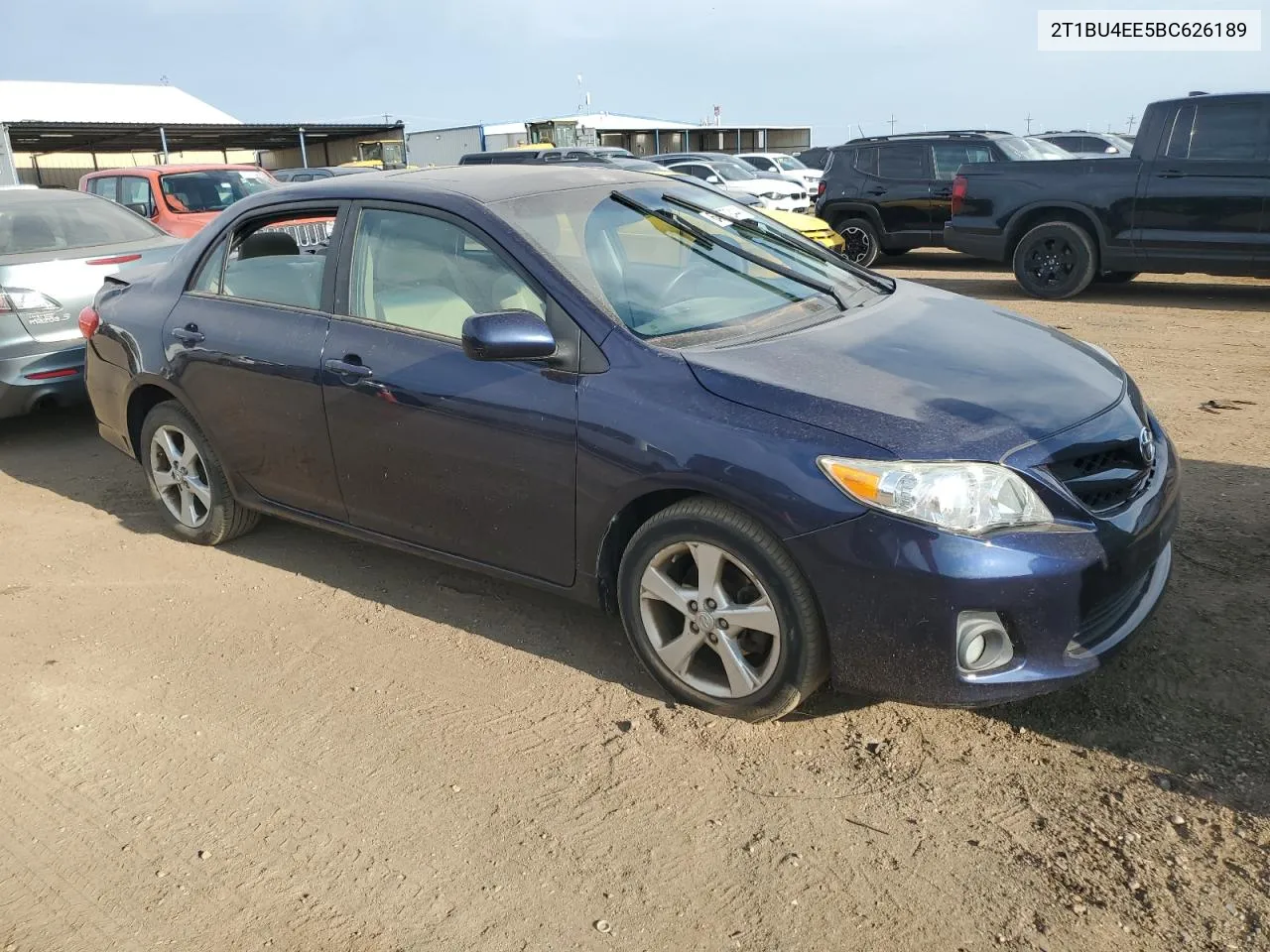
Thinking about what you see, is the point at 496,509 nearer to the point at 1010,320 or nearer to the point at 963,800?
the point at 963,800

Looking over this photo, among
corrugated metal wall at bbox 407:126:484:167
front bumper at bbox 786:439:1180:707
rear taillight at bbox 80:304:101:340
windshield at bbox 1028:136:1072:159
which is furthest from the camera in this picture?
corrugated metal wall at bbox 407:126:484:167

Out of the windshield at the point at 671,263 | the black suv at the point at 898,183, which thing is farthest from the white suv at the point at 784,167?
the windshield at the point at 671,263

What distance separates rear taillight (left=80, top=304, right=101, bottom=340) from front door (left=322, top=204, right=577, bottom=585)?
1.94 m

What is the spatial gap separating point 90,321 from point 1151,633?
502cm

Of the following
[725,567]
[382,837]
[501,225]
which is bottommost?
[382,837]

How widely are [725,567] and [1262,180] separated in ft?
27.4

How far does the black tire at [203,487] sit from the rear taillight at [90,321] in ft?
2.01

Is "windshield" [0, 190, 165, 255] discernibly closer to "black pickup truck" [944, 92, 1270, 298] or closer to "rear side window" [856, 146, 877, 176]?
"black pickup truck" [944, 92, 1270, 298]

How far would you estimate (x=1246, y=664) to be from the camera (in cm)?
343

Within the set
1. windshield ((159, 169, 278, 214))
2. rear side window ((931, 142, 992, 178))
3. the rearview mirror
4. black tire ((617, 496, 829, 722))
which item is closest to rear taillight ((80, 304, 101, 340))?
the rearview mirror

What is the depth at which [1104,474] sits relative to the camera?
3.10 meters

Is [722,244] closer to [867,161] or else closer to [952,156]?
[952,156]

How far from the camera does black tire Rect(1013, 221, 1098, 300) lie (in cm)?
1027

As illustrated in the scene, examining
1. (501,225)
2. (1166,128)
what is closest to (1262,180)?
(1166,128)
